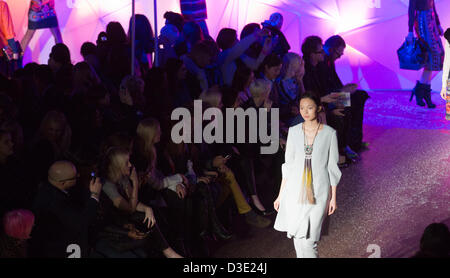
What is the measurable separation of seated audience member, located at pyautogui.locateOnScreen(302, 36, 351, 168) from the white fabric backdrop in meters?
3.77

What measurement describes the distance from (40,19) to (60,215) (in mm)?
5850

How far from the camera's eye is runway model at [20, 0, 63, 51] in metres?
→ 9.02

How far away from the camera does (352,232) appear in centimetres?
524

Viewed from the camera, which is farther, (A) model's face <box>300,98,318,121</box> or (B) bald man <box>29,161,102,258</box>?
(A) model's face <box>300,98,318,121</box>

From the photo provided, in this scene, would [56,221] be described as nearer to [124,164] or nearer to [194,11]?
[124,164]

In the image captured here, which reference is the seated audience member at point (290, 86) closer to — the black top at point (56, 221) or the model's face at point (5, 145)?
the black top at point (56, 221)

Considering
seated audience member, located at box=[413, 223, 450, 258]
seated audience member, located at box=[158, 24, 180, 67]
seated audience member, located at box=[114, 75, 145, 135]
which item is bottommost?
seated audience member, located at box=[413, 223, 450, 258]

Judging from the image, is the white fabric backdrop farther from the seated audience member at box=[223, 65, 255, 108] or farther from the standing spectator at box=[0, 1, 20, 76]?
the seated audience member at box=[223, 65, 255, 108]

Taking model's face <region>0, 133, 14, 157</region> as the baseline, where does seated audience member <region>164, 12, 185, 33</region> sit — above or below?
above

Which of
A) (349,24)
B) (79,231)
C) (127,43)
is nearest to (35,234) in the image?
(79,231)

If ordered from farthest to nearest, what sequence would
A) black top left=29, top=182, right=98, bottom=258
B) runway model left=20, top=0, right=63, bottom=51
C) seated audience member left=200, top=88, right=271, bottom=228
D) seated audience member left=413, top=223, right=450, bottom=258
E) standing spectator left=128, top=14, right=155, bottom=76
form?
1. runway model left=20, top=0, right=63, bottom=51
2. standing spectator left=128, top=14, right=155, bottom=76
3. seated audience member left=200, top=88, right=271, bottom=228
4. black top left=29, top=182, right=98, bottom=258
5. seated audience member left=413, top=223, right=450, bottom=258

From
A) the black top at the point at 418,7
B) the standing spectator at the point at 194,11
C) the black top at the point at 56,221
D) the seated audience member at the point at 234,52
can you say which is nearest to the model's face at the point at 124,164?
the black top at the point at 56,221

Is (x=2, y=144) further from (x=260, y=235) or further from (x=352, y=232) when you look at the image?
(x=352, y=232)

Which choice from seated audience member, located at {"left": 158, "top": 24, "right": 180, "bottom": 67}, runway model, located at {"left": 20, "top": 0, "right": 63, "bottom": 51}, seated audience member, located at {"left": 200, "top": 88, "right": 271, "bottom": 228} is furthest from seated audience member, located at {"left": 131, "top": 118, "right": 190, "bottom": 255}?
runway model, located at {"left": 20, "top": 0, "right": 63, "bottom": 51}
